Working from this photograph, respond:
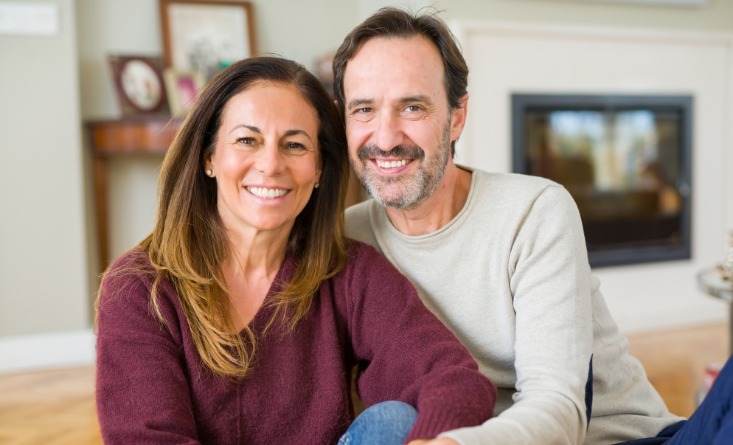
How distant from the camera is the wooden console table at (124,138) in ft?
11.3

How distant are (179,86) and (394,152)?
7.60ft

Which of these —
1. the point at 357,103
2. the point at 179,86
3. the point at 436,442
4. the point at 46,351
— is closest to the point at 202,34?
the point at 179,86

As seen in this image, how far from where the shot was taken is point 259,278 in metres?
1.53

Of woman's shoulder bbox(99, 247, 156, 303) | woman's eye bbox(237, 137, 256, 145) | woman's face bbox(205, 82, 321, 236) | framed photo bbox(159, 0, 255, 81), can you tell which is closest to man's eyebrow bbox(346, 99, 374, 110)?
woman's face bbox(205, 82, 321, 236)

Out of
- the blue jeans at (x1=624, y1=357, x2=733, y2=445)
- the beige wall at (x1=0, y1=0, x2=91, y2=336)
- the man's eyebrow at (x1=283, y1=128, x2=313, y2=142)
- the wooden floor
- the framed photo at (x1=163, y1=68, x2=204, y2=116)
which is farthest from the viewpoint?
the framed photo at (x1=163, y1=68, x2=204, y2=116)

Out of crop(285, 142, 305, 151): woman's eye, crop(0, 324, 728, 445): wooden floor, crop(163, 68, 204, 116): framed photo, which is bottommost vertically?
crop(0, 324, 728, 445): wooden floor

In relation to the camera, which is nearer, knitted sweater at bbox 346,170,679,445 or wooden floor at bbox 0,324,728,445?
knitted sweater at bbox 346,170,679,445

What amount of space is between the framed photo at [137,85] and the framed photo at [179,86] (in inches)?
2.4

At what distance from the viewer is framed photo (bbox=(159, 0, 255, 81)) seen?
3732 millimetres

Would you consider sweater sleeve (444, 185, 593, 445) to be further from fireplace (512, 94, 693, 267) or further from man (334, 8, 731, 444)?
fireplace (512, 94, 693, 267)

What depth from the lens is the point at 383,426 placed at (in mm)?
Result: 1247

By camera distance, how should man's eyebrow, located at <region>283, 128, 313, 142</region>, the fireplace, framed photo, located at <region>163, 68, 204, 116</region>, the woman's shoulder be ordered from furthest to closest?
1. the fireplace
2. framed photo, located at <region>163, 68, 204, 116</region>
3. man's eyebrow, located at <region>283, 128, 313, 142</region>
4. the woman's shoulder

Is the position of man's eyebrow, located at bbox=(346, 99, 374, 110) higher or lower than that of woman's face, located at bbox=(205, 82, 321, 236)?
higher

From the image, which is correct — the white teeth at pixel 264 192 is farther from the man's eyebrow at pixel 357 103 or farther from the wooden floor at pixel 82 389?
the wooden floor at pixel 82 389
